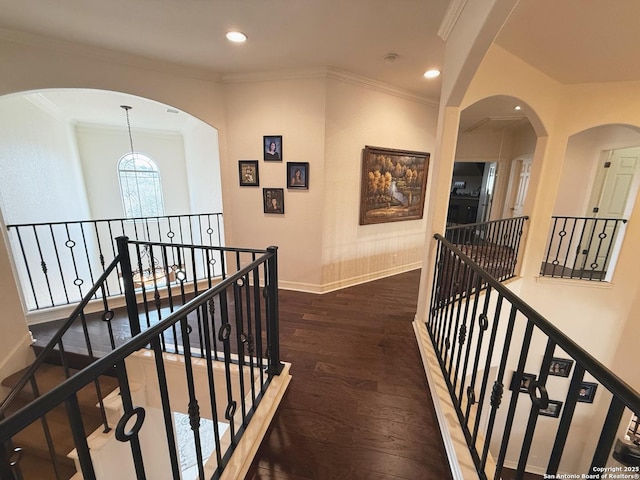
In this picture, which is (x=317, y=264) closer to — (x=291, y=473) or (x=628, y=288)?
(x=291, y=473)

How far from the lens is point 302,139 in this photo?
329 cm

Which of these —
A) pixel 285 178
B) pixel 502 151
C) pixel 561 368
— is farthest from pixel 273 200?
pixel 502 151

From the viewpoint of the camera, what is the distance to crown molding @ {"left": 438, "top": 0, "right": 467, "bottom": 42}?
184 cm

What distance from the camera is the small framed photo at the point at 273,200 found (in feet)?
11.4

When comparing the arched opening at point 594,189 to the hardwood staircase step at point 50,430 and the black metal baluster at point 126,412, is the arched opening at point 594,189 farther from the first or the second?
the hardwood staircase step at point 50,430

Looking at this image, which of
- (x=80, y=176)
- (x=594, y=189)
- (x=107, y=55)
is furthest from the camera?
(x=80, y=176)

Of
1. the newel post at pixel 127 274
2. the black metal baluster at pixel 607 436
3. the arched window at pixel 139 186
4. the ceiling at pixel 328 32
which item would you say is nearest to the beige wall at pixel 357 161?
the ceiling at pixel 328 32

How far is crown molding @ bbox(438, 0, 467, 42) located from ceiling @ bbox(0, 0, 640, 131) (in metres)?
0.05

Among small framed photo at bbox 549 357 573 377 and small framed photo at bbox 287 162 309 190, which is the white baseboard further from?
small framed photo at bbox 549 357 573 377

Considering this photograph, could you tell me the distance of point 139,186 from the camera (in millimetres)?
6340

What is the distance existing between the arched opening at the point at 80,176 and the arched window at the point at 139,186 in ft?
→ 0.26

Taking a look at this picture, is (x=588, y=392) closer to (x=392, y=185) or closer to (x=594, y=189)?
(x=594, y=189)

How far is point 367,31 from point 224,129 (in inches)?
81.9

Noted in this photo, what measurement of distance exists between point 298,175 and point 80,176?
206 inches
